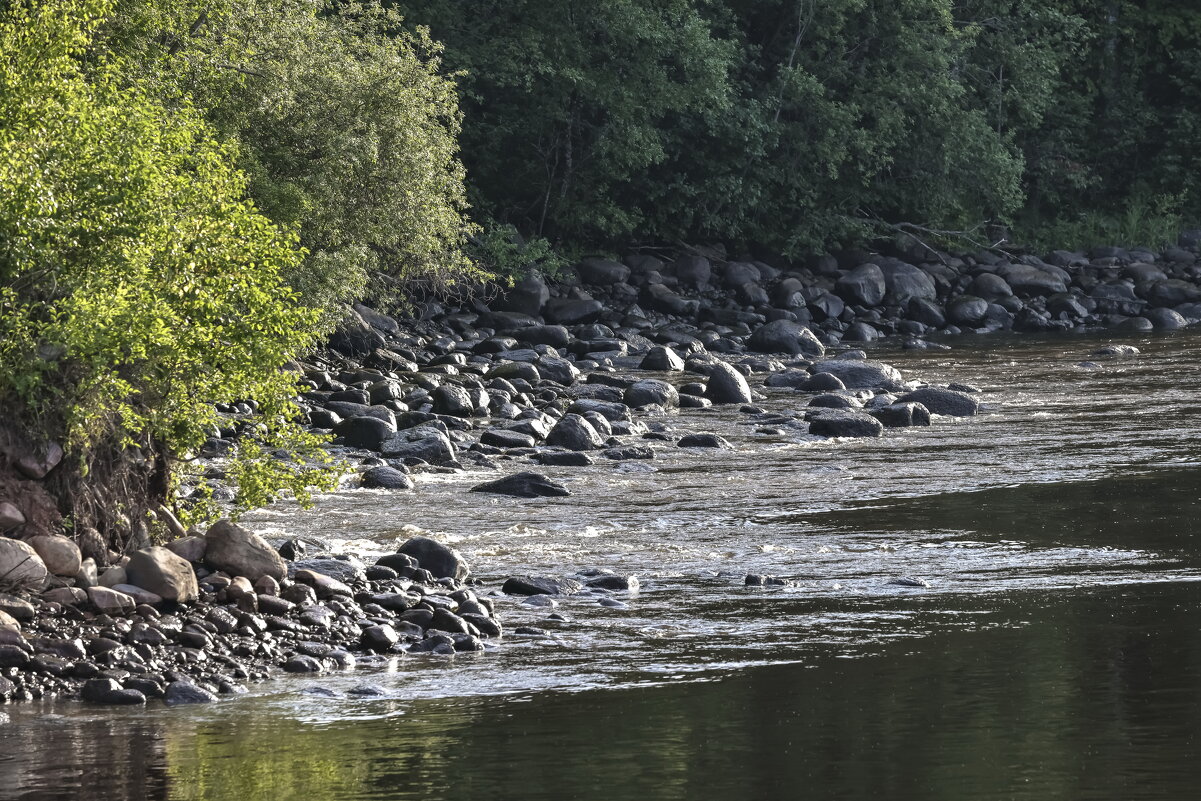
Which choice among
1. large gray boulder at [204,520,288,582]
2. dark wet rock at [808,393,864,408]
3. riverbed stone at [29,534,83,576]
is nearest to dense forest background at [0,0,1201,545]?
riverbed stone at [29,534,83,576]

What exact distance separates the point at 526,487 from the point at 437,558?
4.22m

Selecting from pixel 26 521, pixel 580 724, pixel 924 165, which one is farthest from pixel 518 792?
pixel 924 165

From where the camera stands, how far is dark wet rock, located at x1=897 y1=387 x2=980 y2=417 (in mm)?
23922

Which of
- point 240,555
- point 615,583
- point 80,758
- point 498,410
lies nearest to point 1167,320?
point 498,410

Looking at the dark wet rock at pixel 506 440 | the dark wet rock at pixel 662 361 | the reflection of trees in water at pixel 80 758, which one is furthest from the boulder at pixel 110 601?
the dark wet rock at pixel 662 361

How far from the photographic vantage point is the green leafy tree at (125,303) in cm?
1076

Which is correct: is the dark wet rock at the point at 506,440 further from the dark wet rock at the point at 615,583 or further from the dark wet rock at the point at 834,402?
the dark wet rock at the point at 615,583

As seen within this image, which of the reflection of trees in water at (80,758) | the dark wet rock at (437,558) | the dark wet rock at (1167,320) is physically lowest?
the reflection of trees in water at (80,758)

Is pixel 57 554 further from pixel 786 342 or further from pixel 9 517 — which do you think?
pixel 786 342

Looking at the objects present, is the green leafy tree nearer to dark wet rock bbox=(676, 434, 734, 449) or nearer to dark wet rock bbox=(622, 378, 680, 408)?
dark wet rock bbox=(676, 434, 734, 449)

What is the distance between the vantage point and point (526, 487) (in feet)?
56.3

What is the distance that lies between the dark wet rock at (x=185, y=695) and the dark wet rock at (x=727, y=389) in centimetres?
1673

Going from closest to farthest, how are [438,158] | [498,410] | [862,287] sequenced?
1. [498,410]
2. [438,158]
3. [862,287]

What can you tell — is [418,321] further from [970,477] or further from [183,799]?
[183,799]
